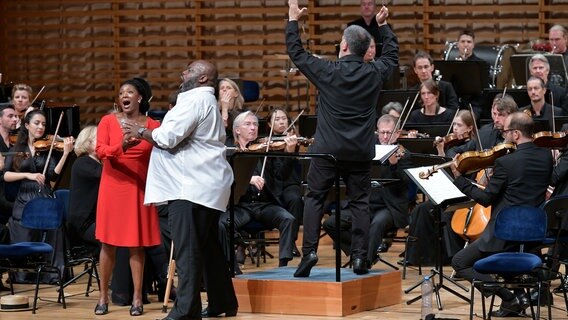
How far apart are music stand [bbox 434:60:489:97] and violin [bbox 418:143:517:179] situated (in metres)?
3.58

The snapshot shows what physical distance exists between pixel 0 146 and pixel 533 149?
4174 millimetres

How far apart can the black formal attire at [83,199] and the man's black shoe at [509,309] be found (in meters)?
2.72

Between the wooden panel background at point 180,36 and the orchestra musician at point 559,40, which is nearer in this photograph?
the orchestra musician at point 559,40

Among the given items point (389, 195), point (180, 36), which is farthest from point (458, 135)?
point (180, 36)

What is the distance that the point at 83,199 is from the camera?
7461 millimetres

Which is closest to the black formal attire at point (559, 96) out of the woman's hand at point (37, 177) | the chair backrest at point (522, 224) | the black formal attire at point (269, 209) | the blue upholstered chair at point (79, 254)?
the black formal attire at point (269, 209)

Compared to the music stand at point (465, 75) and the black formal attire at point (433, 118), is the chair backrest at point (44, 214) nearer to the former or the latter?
the black formal attire at point (433, 118)

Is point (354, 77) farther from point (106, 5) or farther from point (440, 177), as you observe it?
point (106, 5)

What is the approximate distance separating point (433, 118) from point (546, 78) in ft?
3.24

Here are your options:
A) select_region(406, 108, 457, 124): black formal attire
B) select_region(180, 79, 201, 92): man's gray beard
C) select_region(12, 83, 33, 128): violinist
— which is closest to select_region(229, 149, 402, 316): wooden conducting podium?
select_region(180, 79, 201, 92): man's gray beard

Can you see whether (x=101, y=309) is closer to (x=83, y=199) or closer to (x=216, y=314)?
(x=216, y=314)

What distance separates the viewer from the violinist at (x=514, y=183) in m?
6.35

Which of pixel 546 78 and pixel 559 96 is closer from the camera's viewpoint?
pixel 546 78

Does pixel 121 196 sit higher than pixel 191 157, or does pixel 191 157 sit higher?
pixel 191 157
